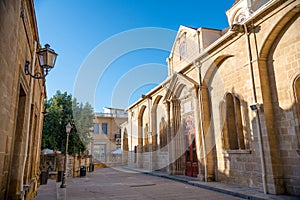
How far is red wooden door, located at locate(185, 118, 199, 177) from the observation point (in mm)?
11852

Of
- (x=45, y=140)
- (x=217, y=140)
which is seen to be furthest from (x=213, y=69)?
(x=45, y=140)

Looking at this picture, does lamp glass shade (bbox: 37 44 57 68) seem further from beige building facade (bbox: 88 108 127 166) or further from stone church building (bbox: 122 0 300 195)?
beige building facade (bbox: 88 108 127 166)

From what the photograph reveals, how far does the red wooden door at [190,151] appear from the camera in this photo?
38.9ft

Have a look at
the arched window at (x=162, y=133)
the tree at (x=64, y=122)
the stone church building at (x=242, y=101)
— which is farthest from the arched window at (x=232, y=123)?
the tree at (x=64, y=122)

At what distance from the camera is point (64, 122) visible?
1814 centimetres

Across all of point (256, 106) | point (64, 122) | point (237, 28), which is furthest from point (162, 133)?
point (237, 28)

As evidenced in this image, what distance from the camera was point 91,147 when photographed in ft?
102

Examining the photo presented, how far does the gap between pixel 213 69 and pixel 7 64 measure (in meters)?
9.11

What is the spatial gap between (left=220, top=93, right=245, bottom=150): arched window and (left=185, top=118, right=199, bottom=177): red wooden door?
273 centimetres

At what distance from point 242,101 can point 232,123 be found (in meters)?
1.28

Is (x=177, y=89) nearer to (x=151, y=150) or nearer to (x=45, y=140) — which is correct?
(x=151, y=150)

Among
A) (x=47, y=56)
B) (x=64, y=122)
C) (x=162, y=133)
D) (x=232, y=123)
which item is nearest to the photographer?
(x=47, y=56)

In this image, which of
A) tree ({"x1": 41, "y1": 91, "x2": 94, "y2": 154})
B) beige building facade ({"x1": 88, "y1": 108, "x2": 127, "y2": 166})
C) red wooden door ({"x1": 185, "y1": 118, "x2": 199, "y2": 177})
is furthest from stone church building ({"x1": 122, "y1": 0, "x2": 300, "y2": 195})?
beige building facade ({"x1": 88, "y1": 108, "x2": 127, "y2": 166})

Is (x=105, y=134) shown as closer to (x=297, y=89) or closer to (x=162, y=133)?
(x=162, y=133)
